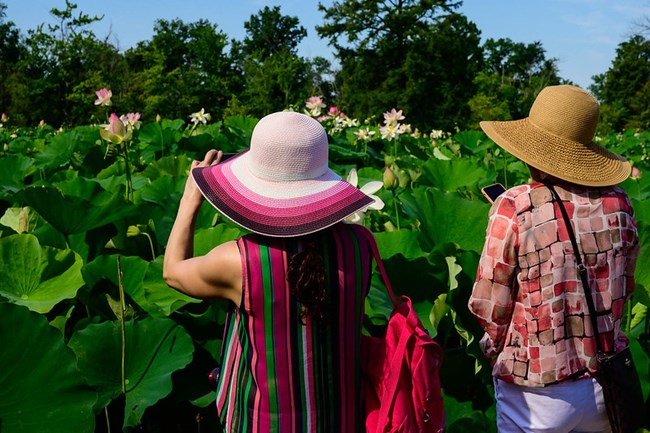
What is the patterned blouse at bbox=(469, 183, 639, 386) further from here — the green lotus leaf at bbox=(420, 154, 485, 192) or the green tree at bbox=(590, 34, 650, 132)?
the green tree at bbox=(590, 34, 650, 132)

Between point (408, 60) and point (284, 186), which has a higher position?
point (408, 60)

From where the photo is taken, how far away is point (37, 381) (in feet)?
4.28

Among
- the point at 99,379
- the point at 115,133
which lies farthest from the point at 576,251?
the point at 115,133

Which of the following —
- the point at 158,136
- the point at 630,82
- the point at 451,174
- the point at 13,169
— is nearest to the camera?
the point at 13,169

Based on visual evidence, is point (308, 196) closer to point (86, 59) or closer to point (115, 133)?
point (115, 133)

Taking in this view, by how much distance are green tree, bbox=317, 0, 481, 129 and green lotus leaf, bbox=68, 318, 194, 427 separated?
2901cm

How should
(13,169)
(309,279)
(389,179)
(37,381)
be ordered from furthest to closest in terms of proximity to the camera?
1. (13,169)
2. (389,179)
3. (37,381)
4. (309,279)

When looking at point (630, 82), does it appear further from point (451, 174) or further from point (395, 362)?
point (395, 362)

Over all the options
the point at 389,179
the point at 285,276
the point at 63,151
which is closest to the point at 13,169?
the point at 63,151

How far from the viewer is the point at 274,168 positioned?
3.95 ft

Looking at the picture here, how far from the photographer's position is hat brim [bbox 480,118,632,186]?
56.1 inches

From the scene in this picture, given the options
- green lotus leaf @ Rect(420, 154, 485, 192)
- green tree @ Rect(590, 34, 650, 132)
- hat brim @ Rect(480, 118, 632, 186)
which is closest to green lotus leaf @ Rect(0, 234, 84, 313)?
hat brim @ Rect(480, 118, 632, 186)

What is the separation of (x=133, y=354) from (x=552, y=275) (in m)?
1.02

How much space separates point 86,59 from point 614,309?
24678 millimetres
